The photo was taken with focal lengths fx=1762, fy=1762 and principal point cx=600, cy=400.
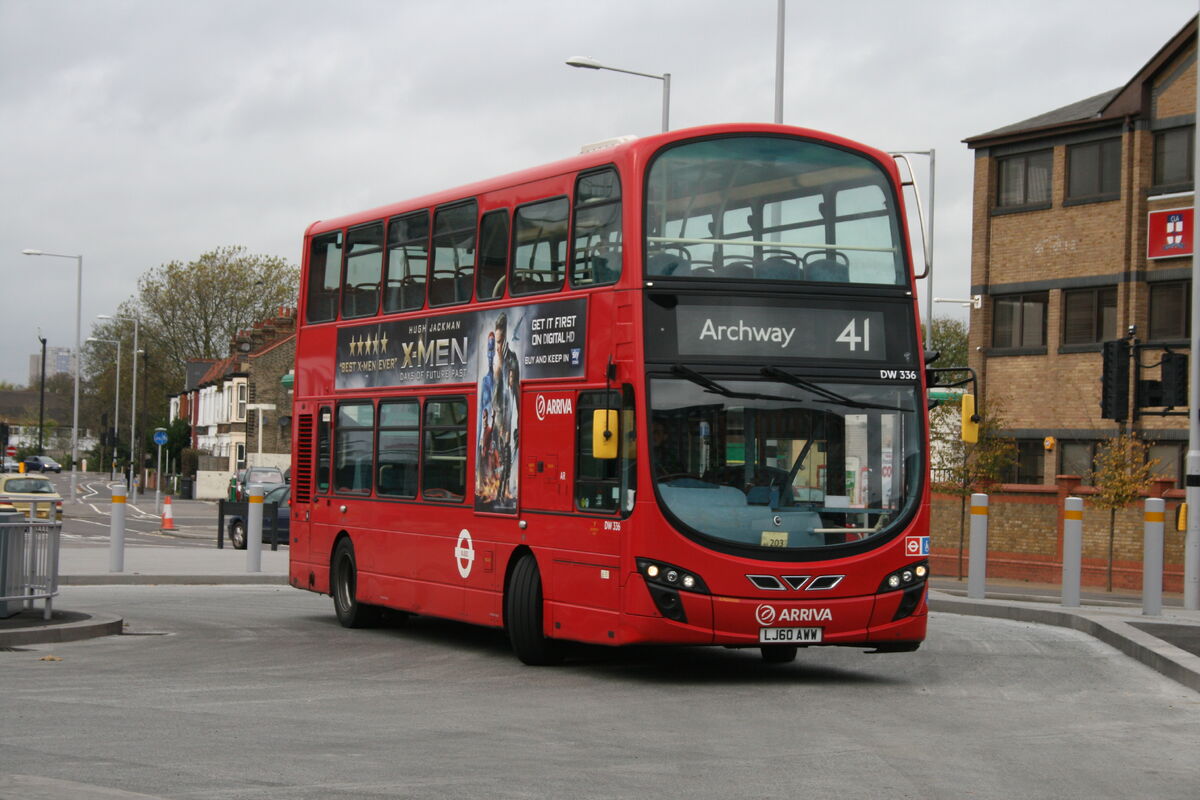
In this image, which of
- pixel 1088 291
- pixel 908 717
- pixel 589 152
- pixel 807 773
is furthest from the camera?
pixel 1088 291

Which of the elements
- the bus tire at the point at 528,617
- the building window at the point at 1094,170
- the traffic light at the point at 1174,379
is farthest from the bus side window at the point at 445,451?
the building window at the point at 1094,170

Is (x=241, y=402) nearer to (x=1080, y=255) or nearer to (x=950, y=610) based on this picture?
(x=1080, y=255)

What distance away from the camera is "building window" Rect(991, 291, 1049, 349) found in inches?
1670

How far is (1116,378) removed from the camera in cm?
2344

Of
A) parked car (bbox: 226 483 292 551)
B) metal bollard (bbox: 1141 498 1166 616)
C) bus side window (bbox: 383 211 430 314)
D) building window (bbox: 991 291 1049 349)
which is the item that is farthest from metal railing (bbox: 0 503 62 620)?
building window (bbox: 991 291 1049 349)

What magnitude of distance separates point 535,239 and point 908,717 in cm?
545

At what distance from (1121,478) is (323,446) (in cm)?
1927

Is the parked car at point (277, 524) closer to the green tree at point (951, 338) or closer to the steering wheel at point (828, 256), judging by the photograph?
the steering wheel at point (828, 256)

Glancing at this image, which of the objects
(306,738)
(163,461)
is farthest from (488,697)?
(163,461)

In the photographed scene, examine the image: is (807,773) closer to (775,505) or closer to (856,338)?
(775,505)

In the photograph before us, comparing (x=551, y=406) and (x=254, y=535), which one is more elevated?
(x=551, y=406)

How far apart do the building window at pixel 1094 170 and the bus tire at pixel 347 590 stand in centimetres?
2663

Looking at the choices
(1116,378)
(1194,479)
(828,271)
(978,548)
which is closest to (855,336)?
(828,271)

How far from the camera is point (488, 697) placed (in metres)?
12.2
